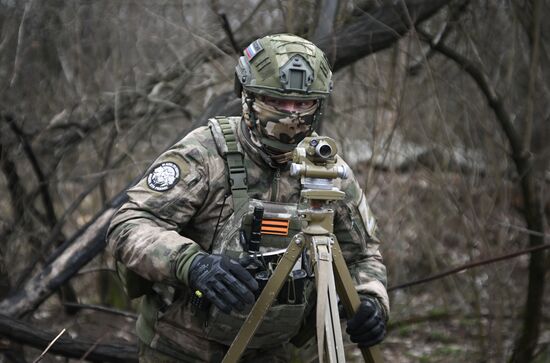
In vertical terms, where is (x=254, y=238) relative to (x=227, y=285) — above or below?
above

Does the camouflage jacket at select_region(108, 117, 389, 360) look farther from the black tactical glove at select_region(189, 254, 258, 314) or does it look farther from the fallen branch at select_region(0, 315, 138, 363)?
the fallen branch at select_region(0, 315, 138, 363)

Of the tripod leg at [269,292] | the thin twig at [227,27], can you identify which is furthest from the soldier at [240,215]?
the thin twig at [227,27]

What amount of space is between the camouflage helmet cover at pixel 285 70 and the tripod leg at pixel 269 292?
1.92 ft

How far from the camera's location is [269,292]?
231 centimetres

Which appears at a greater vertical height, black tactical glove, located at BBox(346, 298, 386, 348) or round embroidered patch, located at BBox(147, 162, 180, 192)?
round embroidered patch, located at BBox(147, 162, 180, 192)

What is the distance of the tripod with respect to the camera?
219 cm

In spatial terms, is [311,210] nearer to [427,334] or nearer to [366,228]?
[366,228]

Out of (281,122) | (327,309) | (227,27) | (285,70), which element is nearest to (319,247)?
(327,309)

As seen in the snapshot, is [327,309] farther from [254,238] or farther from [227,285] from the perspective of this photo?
[254,238]

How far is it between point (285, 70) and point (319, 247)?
691 mm

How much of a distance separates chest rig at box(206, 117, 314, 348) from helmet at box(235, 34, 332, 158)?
0.13 meters

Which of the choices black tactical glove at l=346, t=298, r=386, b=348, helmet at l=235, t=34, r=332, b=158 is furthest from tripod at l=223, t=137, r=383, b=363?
helmet at l=235, t=34, r=332, b=158

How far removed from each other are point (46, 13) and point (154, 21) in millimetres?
941

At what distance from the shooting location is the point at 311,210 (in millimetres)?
2264
